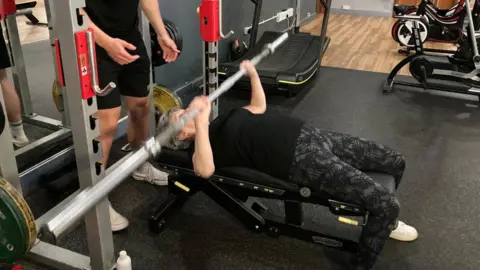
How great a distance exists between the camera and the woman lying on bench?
1700mm

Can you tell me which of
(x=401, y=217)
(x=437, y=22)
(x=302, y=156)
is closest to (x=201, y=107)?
(x=302, y=156)

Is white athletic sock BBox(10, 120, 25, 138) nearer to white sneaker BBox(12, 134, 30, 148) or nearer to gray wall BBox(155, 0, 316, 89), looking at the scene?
white sneaker BBox(12, 134, 30, 148)

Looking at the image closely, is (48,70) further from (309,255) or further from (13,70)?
(309,255)

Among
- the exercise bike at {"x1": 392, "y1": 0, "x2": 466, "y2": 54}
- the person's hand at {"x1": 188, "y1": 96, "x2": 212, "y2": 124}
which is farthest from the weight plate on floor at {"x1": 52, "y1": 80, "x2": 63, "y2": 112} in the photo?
the exercise bike at {"x1": 392, "y1": 0, "x2": 466, "y2": 54}

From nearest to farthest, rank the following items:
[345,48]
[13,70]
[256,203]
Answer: [256,203]
[13,70]
[345,48]

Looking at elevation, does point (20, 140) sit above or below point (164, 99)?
below

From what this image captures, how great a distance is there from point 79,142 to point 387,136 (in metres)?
2.28

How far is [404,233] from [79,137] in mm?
1461

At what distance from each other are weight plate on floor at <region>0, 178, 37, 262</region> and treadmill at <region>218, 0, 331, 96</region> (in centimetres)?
250

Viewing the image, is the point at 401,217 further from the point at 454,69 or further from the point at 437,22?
the point at 437,22

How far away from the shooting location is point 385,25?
681 centimetres

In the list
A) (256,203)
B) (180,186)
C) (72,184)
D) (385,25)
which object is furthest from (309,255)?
(385,25)

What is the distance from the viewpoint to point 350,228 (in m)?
2.14

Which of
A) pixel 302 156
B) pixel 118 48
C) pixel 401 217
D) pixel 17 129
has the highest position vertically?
pixel 118 48
